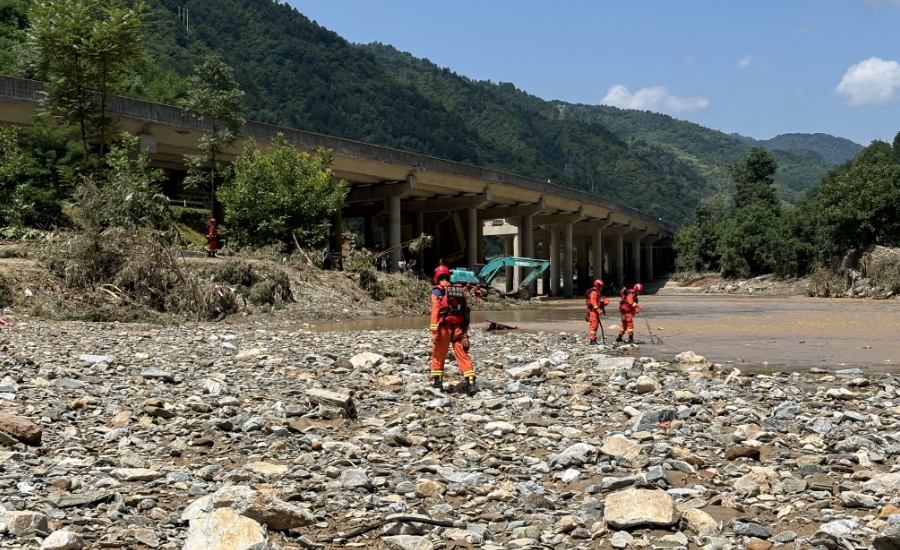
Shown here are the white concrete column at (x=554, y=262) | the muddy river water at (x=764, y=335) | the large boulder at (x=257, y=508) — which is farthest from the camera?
the white concrete column at (x=554, y=262)

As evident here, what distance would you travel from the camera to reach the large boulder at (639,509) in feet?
17.8

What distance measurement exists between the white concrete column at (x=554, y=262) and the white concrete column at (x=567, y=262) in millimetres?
1065

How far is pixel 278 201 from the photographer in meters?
34.9

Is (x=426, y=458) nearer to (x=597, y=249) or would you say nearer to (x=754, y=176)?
(x=597, y=249)

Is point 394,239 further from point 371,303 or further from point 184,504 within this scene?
point 184,504

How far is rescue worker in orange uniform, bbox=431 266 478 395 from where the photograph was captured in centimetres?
1074

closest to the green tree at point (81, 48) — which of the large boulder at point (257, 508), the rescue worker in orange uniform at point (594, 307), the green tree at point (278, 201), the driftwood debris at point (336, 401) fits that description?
the green tree at point (278, 201)

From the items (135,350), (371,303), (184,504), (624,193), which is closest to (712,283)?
(371,303)

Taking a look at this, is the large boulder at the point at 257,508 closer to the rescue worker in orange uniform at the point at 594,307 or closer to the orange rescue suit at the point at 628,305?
the rescue worker in orange uniform at the point at 594,307

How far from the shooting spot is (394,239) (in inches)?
1887

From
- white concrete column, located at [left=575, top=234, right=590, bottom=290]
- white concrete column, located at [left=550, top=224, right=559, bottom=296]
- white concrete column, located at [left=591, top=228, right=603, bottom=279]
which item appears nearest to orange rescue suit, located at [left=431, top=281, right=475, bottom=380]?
white concrete column, located at [left=550, top=224, right=559, bottom=296]

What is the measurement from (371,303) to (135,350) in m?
17.6

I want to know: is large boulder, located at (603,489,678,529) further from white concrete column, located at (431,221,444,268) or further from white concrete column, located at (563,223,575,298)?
white concrete column, located at (563,223,575,298)

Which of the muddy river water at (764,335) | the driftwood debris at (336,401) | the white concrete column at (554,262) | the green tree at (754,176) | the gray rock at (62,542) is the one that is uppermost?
the green tree at (754,176)
